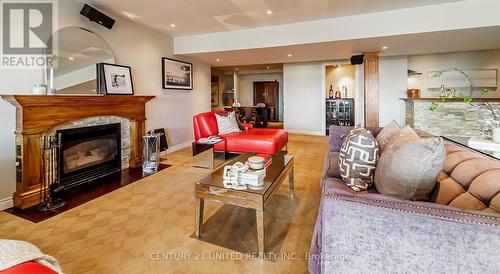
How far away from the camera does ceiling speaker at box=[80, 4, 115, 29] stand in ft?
10.4

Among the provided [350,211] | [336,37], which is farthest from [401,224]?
[336,37]

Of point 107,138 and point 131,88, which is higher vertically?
point 131,88

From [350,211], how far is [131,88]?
3948 mm

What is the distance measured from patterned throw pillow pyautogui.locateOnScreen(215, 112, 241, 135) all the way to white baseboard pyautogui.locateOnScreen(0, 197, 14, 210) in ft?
9.15

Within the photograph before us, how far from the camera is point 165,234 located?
6.48 ft

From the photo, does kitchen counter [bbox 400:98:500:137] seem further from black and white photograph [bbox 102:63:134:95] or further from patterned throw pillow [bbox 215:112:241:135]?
black and white photograph [bbox 102:63:134:95]

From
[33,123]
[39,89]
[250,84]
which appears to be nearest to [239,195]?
[33,123]

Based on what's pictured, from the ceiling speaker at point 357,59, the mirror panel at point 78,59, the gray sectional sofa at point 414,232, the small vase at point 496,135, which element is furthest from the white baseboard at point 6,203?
the ceiling speaker at point 357,59

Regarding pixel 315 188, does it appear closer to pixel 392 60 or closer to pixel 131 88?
pixel 131 88

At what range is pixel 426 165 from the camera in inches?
41.3

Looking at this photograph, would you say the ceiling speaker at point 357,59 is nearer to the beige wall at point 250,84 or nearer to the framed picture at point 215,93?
the beige wall at point 250,84

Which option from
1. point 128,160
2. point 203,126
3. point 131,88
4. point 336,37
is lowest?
point 128,160

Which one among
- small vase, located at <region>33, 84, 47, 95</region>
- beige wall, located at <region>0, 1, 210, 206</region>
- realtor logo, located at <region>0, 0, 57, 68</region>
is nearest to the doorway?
beige wall, located at <region>0, 1, 210, 206</region>

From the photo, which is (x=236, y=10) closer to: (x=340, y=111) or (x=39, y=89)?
(x=39, y=89)
